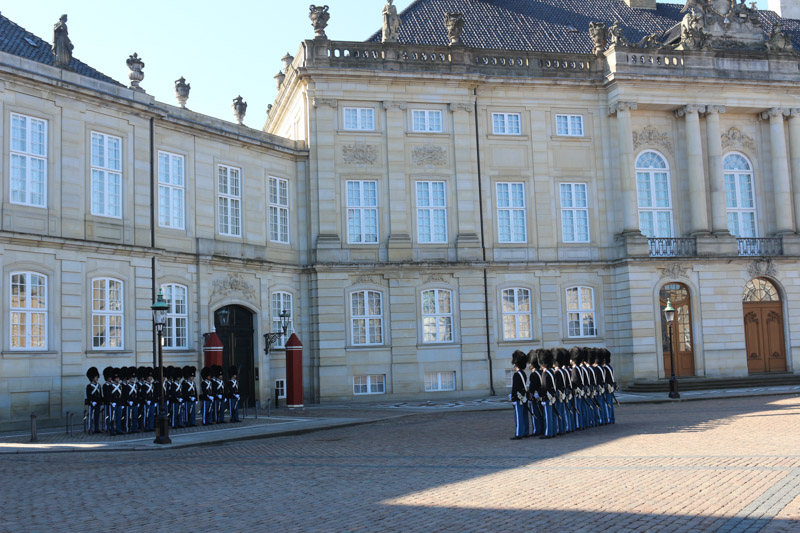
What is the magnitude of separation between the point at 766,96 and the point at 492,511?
33383 millimetres

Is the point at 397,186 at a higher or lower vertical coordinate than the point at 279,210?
higher

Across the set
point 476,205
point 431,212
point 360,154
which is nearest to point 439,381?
point 431,212

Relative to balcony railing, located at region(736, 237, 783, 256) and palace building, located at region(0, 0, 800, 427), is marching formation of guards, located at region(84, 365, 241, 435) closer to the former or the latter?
palace building, located at region(0, 0, 800, 427)

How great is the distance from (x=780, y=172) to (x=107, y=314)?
93.4 ft

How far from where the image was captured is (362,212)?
35.1 m

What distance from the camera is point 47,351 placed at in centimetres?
2488

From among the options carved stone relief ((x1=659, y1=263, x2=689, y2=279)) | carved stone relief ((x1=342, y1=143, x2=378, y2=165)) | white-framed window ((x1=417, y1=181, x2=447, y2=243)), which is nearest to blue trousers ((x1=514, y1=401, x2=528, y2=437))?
white-framed window ((x1=417, y1=181, x2=447, y2=243))

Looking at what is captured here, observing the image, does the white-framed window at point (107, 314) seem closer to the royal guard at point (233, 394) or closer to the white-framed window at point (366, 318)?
the royal guard at point (233, 394)

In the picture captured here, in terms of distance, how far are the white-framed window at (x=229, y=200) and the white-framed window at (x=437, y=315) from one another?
25.9 feet

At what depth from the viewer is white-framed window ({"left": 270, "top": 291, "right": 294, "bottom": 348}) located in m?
33.3

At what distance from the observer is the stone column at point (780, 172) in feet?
125

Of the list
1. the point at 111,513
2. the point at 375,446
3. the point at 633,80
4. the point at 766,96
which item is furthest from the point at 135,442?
the point at 766,96

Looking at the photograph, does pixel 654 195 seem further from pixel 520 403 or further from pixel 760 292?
pixel 520 403

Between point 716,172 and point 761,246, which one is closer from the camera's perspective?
point 716,172
